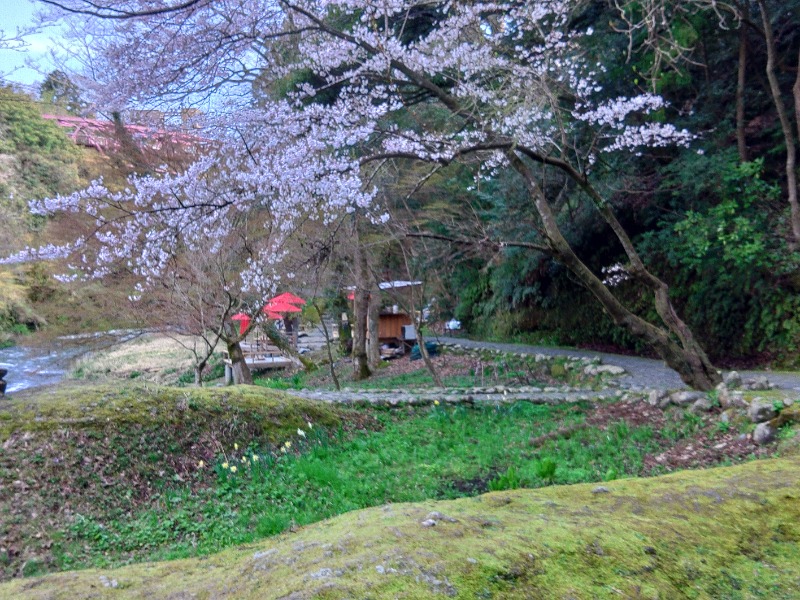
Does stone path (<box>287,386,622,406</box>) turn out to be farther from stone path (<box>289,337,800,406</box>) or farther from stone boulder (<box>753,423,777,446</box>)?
stone boulder (<box>753,423,777,446</box>)

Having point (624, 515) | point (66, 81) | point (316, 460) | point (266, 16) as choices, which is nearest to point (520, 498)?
point (624, 515)

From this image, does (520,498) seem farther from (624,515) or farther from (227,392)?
(227,392)

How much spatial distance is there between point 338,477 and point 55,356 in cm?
1335

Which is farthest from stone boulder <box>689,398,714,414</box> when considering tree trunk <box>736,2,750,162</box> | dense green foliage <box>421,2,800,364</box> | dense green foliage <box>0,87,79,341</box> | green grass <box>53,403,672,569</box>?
dense green foliage <box>0,87,79,341</box>

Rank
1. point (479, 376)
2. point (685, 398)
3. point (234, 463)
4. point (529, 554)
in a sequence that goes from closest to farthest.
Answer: point (529, 554), point (234, 463), point (685, 398), point (479, 376)

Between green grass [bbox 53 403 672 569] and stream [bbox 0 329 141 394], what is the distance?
783 centimetres

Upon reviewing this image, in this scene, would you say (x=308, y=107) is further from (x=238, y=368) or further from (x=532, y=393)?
(x=238, y=368)

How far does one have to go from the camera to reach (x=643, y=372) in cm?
1084

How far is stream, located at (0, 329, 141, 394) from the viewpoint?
1348 centimetres

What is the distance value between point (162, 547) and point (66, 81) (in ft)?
29.3

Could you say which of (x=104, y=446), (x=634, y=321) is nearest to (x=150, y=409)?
(x=104, y=446)

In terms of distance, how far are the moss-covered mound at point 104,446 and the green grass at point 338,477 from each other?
0.43 ft

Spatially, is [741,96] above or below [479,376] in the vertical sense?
above

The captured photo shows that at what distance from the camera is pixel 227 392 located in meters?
6.77
